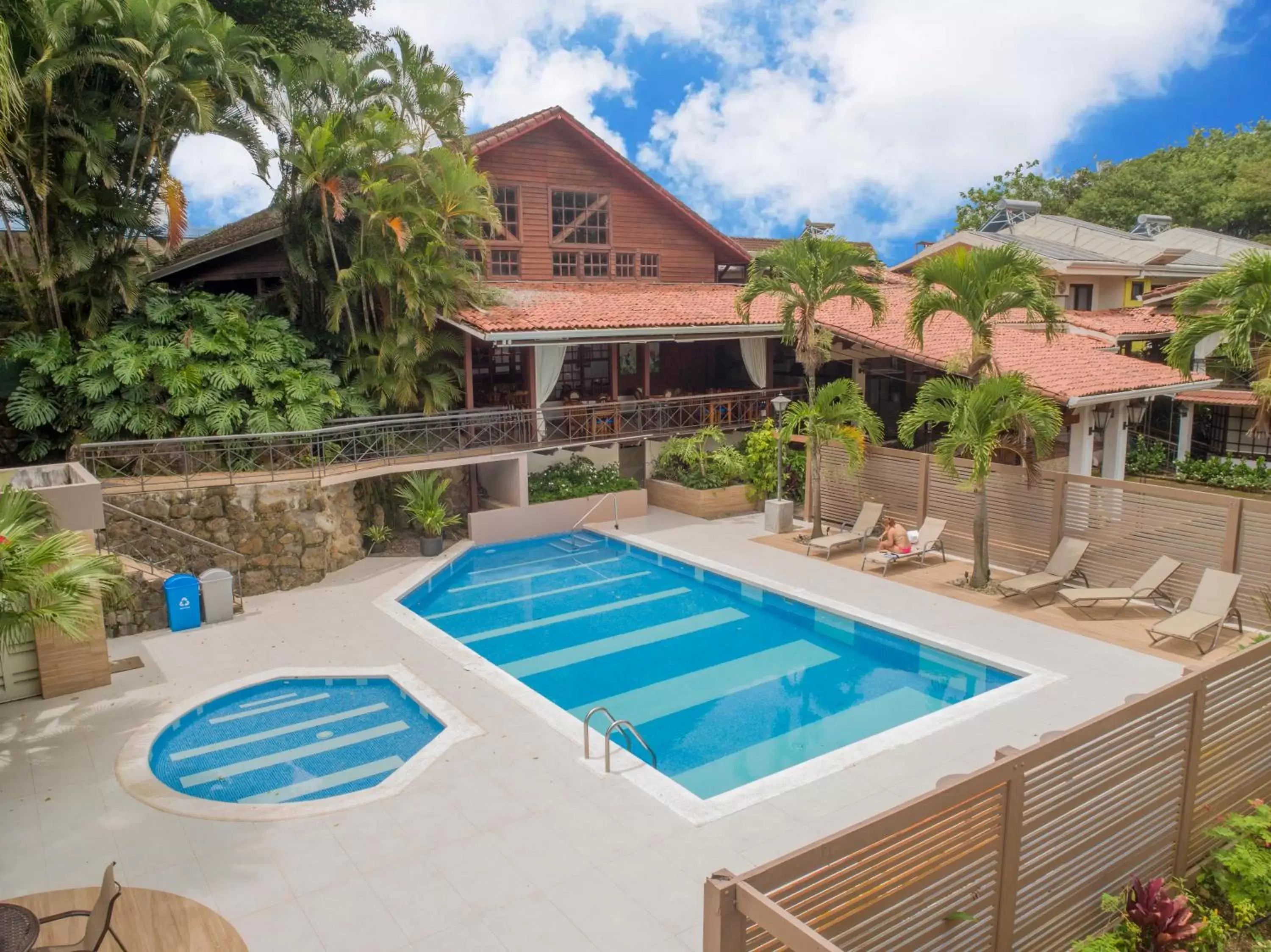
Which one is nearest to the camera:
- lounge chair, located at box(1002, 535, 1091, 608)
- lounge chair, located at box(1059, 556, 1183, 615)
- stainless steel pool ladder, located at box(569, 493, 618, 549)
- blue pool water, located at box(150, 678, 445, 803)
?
blue pool water, located at box(150, 678, 445, 803)

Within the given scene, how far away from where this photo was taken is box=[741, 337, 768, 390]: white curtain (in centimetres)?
2267

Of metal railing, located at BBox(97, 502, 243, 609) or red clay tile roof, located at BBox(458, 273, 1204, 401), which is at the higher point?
red clay tile roof, located at BBox(458, 273, 1204, 401)

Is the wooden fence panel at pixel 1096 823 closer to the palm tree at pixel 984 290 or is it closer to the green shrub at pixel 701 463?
the palm tree at pixel 984 290

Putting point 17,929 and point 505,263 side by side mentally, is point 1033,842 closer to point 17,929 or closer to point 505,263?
point 17,929

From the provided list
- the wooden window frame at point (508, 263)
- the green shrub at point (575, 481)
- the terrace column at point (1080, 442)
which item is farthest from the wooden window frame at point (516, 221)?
the terrace column at point (1080, 442)

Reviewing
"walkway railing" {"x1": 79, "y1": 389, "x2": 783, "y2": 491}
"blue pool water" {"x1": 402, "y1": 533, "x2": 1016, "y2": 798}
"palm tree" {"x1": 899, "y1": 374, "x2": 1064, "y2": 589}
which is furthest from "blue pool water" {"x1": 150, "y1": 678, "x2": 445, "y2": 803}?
"palm tree" {"x1": 899, "y1": 374, "x2": 1064, "y2": 589}

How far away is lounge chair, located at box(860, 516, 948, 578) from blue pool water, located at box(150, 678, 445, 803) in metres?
8.37

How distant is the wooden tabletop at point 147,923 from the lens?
244 inches

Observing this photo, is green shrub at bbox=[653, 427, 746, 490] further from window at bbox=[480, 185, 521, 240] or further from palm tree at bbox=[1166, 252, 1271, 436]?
palm tree at bbox=[1166, 252, 1271, 436]

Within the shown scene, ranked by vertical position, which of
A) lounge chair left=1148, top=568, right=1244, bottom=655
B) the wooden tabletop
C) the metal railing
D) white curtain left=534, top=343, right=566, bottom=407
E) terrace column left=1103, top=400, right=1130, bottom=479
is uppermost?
white curtain left=534, top=343, right=566, bottom=407

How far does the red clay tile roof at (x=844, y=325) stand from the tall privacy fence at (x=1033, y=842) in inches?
421

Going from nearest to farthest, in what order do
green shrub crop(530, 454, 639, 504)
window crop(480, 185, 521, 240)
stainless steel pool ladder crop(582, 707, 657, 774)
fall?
1. stainless steel pool ladder crop(582, 707, 657, 774)
2. green shrub crop(530, 454, 639, 504)
3. window crop(480, 185, 521, 240)

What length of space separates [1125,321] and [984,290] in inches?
623

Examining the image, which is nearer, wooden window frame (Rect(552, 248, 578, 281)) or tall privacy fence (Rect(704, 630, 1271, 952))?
tall privacy fence (Rect(704, 630, 1271, 952))
